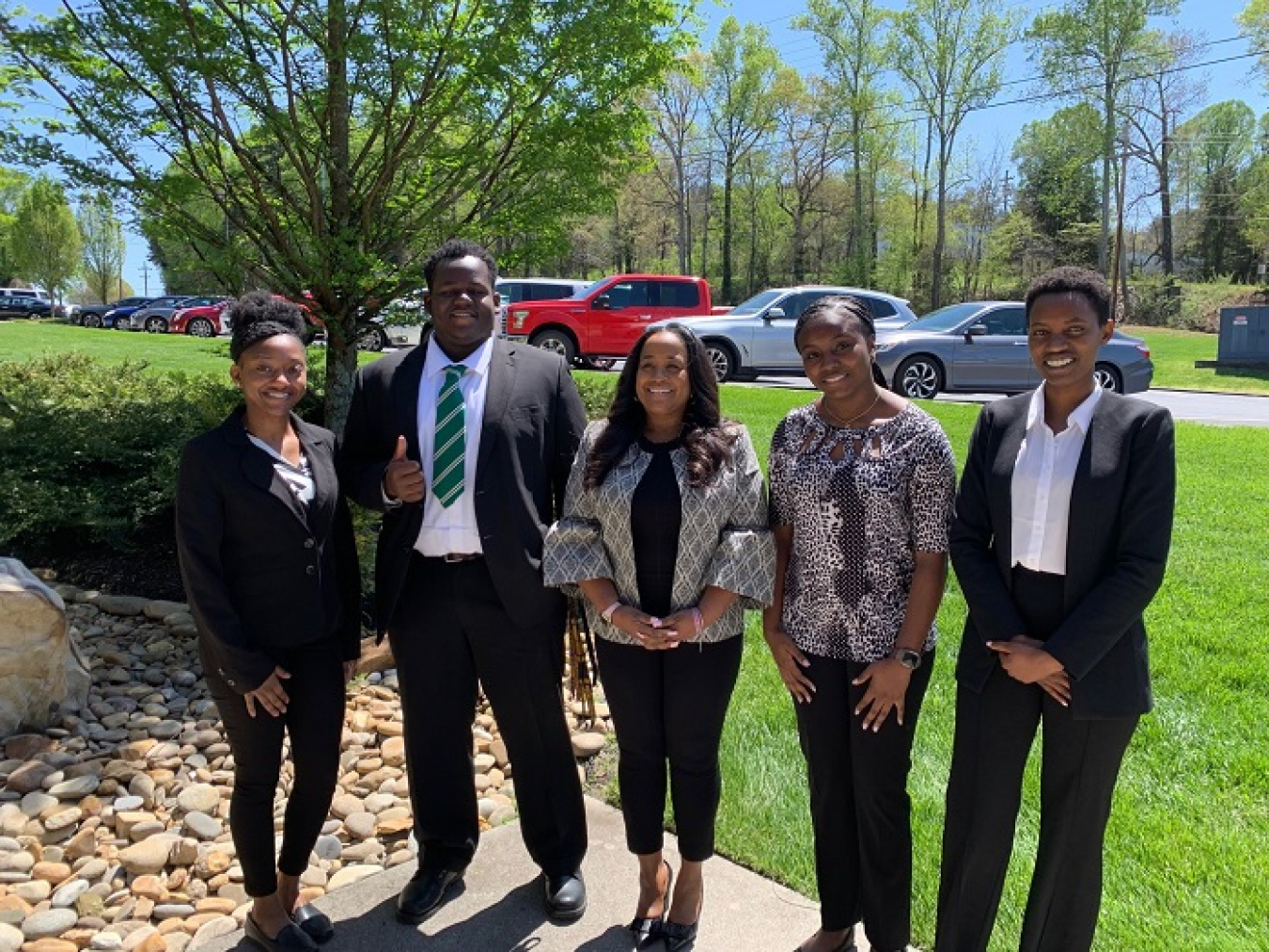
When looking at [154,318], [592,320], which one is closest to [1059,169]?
[592,320]

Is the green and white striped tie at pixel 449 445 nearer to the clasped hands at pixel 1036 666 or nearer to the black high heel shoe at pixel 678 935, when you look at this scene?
the black high heel shoe at pixel 678 935

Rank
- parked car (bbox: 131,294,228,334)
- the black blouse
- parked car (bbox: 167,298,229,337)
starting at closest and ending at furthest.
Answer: the black blouse → parked car (bbox: 167,298,229,337) → parked car (bbox: 131,294,228,334)

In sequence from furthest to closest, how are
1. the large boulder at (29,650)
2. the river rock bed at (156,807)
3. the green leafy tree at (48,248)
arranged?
the green leafy tree at (48,248), the large boulder at (29,650), the river rock bed at (156,807)

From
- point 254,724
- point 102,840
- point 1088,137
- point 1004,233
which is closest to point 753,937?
point 254,724

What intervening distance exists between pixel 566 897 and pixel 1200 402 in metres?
16.8

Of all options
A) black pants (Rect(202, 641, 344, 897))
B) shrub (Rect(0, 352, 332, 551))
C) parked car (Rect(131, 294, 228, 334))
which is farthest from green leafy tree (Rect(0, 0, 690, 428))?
parked car (Rect(131, 294, 228, 334))

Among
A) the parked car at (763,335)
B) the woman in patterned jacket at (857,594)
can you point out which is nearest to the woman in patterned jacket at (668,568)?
the woman in patterned jacket at (857,594)

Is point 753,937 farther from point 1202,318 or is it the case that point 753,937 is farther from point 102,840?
point 1202,318

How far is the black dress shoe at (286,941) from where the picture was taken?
9.44ft

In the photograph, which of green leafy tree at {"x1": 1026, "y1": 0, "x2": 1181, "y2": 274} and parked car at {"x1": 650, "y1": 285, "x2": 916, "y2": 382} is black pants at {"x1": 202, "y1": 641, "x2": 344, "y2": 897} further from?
green leafy tree at {"x1": 1026, "y1": 0, "x2": 1181, "y2": 274}

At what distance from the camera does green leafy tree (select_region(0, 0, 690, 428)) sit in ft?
17.9

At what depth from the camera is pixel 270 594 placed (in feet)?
8.98

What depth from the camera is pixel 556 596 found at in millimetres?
3047

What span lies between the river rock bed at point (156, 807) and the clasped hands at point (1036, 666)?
7.12 feet
